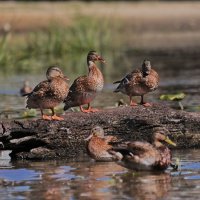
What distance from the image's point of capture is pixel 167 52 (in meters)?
34.5

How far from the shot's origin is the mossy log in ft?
42.3

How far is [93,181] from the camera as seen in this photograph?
1128 centimetres

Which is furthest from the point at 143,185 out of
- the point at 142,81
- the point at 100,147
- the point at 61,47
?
the point at 61,47

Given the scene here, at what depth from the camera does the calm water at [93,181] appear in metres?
10.5

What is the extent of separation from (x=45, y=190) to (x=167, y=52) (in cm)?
2398

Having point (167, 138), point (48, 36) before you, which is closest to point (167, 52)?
point (48, 36)

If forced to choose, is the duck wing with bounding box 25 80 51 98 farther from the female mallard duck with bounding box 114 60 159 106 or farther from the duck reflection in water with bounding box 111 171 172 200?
the duck reflection in water with bounding box 111 171 172 200

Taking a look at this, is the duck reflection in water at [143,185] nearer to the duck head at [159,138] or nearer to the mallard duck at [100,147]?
the mallard duck at [100,147]

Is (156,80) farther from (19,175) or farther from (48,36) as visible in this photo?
(48,36)

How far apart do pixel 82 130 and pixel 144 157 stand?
1.80 metres

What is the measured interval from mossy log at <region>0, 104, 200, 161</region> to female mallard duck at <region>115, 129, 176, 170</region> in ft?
4.81

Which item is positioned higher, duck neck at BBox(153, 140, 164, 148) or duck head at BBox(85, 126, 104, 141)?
duck head at BBox(85, 126, 104, 141)

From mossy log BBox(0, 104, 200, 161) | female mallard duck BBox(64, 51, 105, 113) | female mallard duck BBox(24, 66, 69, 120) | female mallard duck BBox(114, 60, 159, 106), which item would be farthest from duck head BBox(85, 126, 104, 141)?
female mallard duck BBox(114, 60, 159, 106)

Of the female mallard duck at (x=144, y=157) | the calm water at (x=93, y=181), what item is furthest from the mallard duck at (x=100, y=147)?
the female mallard duck at (x=144, y=157)
